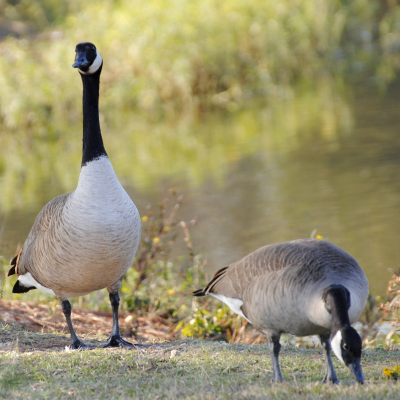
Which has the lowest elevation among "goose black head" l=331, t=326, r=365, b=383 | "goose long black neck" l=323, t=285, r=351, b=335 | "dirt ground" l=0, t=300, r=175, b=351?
"dirt ground" l=0, t=300, r=175, b=351

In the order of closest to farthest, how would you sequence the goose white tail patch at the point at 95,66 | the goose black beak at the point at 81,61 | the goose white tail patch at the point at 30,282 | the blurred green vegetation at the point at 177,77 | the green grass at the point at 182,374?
the green grass at the point at 182,374, the goose black beak at the point at 81,61, the goose white tail patch at the point at 95,66, the goose white tail patch at the point at 30,282, the blurred green vegetation at the point at 177,77

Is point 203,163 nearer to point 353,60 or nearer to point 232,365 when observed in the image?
point 232,365

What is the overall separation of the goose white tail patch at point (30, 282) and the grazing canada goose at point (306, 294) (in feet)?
5.87

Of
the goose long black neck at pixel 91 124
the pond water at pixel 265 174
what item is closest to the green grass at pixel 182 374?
the goose long black neck at pixel 91 124

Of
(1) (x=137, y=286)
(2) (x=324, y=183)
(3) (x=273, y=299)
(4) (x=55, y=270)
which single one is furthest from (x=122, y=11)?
(3) (x=273, y=299)

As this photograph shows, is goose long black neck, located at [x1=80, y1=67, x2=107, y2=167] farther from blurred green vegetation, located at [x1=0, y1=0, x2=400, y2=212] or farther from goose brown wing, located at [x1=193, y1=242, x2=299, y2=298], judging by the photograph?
blurred green vegetation, located at [x1=0, y1=0, x2=400, y2=212]

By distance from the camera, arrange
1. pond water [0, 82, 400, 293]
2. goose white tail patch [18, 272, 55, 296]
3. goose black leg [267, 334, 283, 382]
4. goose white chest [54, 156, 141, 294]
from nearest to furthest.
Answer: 1. goose black leg [267, 334, 283, 382]
2. goose white chest [54, 156, 141, 294]
3. goose white tail patch [18, 272, 55, 296]
4. pond water [0, 82, 400, 293]

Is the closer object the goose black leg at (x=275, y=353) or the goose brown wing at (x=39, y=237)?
the goose black leg at (x=275, y=353)

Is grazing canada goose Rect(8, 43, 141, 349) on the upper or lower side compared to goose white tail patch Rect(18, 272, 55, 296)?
upper

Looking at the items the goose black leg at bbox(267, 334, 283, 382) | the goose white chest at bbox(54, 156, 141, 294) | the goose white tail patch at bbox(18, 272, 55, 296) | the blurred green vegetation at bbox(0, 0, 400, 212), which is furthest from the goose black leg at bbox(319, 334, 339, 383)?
the blurred green vegetation at bbox(0, 0, 400, 212)

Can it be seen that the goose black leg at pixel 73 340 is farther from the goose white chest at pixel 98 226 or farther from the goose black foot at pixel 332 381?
the goose black foot at pixel 332 381

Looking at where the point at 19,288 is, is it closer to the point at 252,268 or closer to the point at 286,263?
the point at 252,268

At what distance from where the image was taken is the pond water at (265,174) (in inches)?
324

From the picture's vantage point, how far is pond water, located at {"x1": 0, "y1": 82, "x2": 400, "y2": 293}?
824 centimetres
